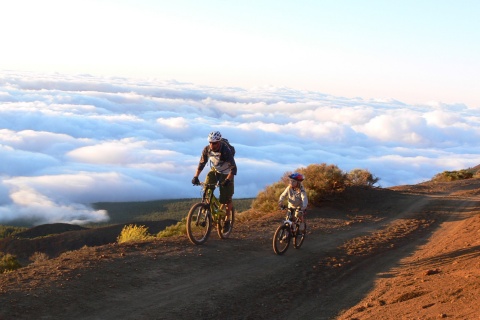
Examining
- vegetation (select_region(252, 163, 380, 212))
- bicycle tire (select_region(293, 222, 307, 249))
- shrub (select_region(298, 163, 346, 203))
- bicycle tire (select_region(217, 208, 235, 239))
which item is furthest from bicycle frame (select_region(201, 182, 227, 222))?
shrub (select_region(298, 163, 346, 203))

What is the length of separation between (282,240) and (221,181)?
162 centimetres

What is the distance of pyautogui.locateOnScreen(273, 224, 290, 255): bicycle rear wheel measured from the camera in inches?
449

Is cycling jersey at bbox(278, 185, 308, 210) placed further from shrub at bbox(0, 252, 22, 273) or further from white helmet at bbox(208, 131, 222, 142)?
shrub at bbox(0, 252, 22, 273)

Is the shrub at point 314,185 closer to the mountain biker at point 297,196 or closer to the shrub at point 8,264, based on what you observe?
the mountain biker at point 297,196

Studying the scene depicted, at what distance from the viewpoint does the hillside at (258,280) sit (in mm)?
7914

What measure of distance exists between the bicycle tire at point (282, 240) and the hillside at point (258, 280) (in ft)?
0.55

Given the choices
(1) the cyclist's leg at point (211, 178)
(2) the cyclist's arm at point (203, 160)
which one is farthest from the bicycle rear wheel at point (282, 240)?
(2) the cyclist's arm at point (203, 160)

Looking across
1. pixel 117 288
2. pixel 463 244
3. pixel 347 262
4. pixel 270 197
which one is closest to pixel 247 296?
pixel 117 288

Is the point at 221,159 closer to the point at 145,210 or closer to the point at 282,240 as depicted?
the point at 282,240

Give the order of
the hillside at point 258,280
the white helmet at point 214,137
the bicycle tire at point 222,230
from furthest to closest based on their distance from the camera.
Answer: the bicycle tire at point 222,230, the white helmet at point 214,137, the hillside at point 258,280

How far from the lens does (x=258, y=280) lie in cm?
975

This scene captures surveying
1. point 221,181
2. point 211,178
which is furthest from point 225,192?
point 211,178

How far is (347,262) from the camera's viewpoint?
37.1 ft

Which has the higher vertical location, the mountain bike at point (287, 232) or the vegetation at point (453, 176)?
the vegetation at point (453, 176)
